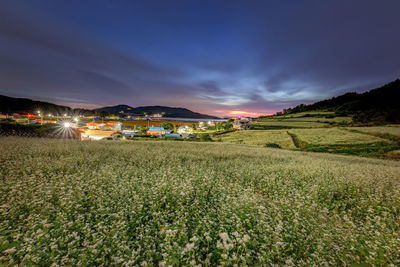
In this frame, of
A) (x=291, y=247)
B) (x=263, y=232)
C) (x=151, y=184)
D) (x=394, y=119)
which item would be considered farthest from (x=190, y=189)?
(x=394, y=119)

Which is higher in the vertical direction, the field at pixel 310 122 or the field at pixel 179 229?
the field at pixel 310 122

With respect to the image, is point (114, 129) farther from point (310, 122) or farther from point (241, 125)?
point (310, 122)

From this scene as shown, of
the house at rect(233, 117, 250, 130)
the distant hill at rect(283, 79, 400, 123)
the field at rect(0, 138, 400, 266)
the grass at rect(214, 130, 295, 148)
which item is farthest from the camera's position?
the house at rect(233, 117, 250, 130)

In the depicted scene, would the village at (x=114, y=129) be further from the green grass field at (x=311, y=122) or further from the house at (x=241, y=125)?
the green grass field at (x=311, y=122)

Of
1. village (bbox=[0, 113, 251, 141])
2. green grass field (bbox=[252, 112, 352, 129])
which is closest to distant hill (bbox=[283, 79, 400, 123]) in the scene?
green grass field (bbox=[252, 112, 352, 129])

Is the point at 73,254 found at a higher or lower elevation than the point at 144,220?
higher

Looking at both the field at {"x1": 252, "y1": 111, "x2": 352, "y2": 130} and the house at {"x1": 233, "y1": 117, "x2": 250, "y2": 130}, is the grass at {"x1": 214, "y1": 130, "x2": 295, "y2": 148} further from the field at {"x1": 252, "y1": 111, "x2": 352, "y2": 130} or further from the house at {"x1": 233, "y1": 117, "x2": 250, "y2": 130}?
the house at {"x1": 233, "y1": 117, "x2": 250, "y2": 130}

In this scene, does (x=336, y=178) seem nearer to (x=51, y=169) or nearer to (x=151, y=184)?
(x=151, y=184)

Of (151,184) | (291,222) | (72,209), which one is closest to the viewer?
(72,209)

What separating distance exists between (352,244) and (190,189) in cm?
438

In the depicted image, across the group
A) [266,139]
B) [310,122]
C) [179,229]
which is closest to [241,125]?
[310,122]

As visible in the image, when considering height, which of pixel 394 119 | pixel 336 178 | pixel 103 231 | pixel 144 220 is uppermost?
pixel 394 119

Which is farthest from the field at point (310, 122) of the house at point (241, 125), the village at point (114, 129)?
the village at point (114, 129)

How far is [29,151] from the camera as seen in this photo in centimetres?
977
